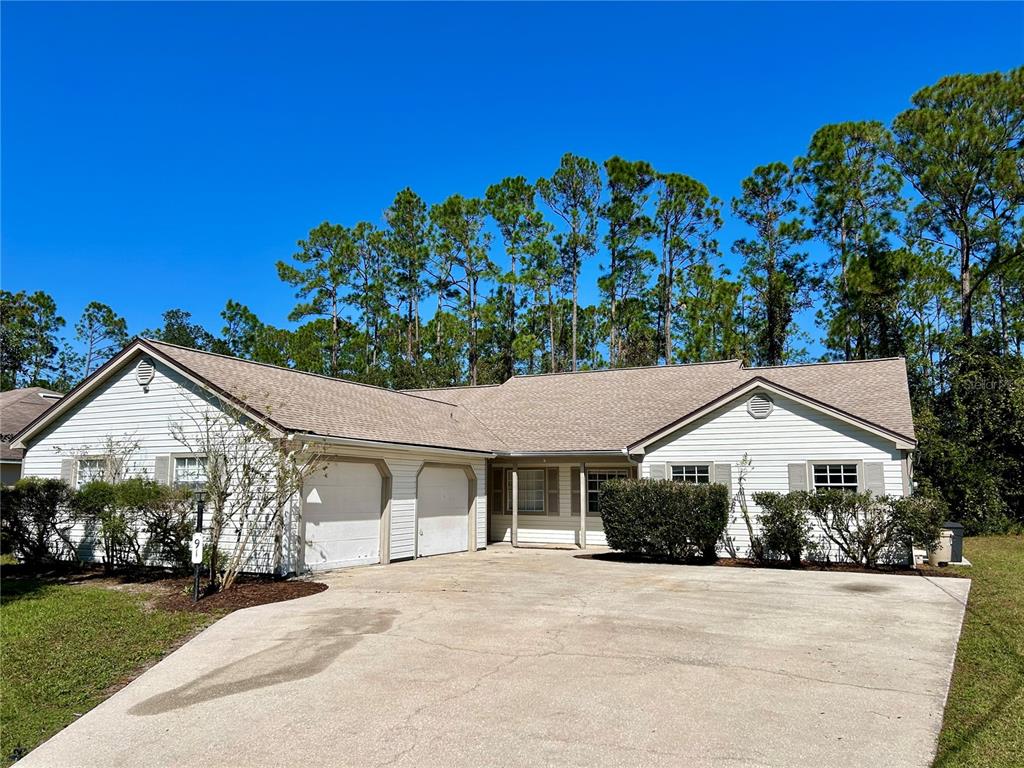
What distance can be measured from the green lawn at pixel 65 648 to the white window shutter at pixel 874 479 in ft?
43.2

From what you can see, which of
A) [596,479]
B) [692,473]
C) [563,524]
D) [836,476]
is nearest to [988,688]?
[836,476]

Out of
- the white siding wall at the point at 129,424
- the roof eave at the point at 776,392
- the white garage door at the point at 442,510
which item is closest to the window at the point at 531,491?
the white garage door at the point at 442,510

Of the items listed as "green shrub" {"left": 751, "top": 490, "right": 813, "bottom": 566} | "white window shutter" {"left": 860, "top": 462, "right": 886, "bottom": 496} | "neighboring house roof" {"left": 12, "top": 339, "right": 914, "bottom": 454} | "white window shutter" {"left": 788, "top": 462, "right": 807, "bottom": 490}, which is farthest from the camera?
"white window shutter" {"left": 788, "top": 462, "right": 807, "bottom": 490}

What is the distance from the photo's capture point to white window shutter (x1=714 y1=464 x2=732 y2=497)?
16.5 m

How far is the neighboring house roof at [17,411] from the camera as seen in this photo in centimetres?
2225

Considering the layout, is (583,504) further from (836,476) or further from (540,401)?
(836,476)

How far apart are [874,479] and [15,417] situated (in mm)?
26658

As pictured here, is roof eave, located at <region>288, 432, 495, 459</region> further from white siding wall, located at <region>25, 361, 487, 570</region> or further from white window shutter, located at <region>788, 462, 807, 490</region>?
white window shutter, located at <region>788, 462, 807, 490</region>

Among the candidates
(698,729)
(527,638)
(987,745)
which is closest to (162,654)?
(527,638)

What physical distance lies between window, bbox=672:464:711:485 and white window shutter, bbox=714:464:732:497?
203 mm

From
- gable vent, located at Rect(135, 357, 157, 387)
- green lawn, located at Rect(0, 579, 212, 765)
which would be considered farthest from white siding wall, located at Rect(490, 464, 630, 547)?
green lawn, located at Rect(0, 579, 212, 765)

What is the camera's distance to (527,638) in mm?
8070

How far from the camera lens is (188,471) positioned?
14375 millimetres

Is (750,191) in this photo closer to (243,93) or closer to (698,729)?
(243,93)
